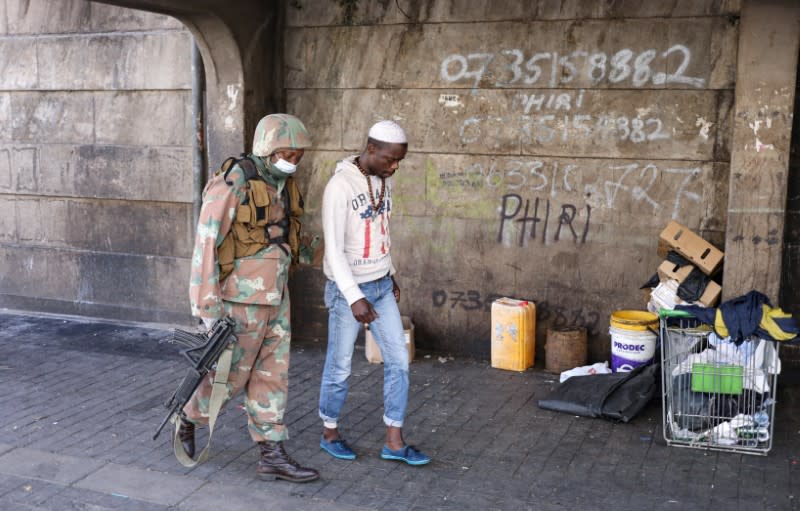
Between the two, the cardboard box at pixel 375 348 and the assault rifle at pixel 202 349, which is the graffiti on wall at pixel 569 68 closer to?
the cardboard box at pixel 375 348

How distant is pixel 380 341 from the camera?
499 centimetres

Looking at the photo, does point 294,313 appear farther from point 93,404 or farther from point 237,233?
point 237,233

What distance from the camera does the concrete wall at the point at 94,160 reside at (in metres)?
8.27

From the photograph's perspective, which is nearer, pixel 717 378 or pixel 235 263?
pixel 235 263

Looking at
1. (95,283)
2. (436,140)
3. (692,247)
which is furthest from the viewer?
(95,283)

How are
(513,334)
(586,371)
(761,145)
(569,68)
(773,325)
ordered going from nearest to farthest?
(773,325) < (761,145) < (586,371) < (569,68) < (513,334)

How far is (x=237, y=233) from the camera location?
473 cm

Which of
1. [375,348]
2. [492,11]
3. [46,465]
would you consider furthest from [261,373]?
[492,11]

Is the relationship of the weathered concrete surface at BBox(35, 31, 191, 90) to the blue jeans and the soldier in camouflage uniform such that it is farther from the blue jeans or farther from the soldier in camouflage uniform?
the blue jeans

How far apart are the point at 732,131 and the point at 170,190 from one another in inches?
192

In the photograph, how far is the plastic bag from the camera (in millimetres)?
6637

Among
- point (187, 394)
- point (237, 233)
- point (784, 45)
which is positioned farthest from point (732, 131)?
point (187, 394)

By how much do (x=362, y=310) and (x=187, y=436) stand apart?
1291 mm

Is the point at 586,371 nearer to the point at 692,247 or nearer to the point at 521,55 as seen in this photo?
the point at 692,247
